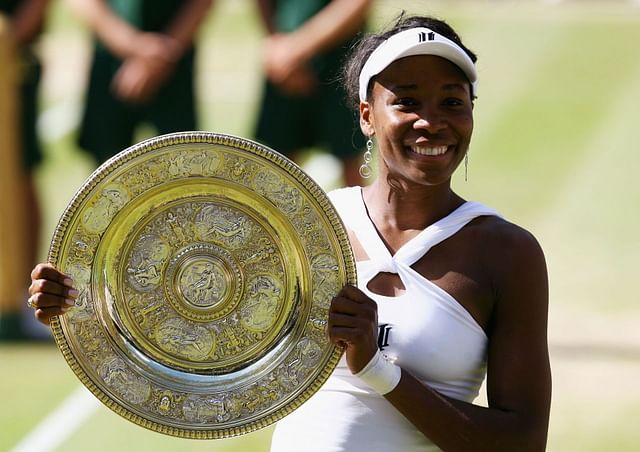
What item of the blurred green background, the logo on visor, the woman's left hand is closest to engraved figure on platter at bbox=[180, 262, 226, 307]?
the woman's left hand

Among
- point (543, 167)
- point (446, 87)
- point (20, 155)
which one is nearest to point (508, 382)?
point (446, 87)

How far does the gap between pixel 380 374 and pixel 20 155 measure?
6.21 m

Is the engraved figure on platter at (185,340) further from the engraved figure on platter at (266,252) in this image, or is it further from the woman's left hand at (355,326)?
A: the woman's left hand at (355,326)

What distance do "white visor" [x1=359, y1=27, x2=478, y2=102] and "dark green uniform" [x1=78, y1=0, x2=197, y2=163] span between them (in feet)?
18.1

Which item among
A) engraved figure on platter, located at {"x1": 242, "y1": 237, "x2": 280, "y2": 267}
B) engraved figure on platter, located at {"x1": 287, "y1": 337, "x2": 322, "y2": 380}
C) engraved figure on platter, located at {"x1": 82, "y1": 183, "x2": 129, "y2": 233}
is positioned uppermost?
engraved figure on platter, located at {"x1": 242, "y1": 237, "x2": 280, "y2": 267}

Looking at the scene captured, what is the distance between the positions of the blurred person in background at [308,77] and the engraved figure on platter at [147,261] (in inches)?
194

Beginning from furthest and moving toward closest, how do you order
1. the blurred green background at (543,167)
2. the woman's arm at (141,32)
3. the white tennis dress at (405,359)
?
the woman's arm at (141,32) → the blurred green background at (543,167) → the white tennis dress at (405,359)

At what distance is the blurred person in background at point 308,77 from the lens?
789 centimetres

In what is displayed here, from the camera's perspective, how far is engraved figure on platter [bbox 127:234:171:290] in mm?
2887

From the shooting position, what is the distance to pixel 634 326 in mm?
8625

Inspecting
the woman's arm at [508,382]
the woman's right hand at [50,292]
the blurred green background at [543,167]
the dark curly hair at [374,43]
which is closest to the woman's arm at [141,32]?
the blurred green background at [543,167]

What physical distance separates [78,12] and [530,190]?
4.97 meters

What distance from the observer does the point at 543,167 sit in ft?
42.8

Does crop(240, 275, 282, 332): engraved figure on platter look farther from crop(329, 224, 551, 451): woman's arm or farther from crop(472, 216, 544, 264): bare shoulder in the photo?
crop(472, 216, 544, 264): bare shoulder
